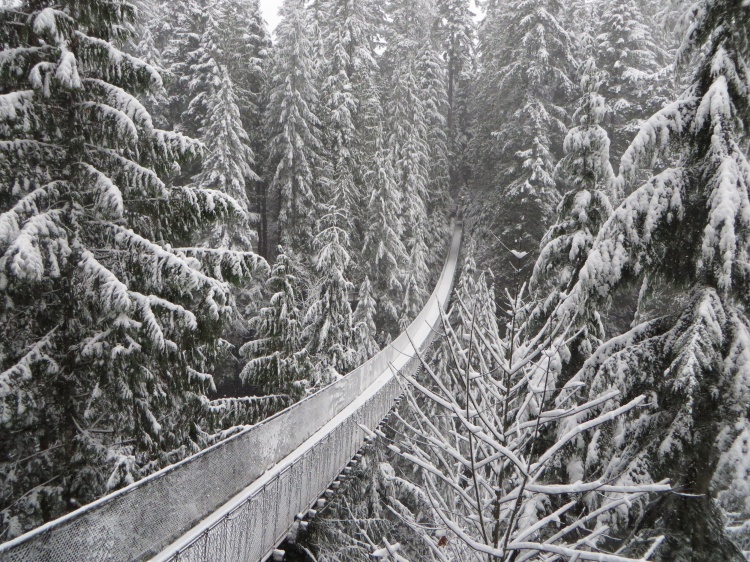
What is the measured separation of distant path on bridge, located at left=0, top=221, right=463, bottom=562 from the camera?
4.74m

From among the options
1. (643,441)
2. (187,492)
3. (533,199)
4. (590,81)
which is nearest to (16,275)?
(187,492)

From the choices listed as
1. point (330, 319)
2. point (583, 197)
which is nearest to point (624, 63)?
point (583, 197)

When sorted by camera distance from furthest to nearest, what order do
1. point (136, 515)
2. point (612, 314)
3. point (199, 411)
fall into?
point (612, 314) → point (199, 411) → point (136, 515)

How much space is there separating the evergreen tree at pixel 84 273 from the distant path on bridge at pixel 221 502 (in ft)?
3.88

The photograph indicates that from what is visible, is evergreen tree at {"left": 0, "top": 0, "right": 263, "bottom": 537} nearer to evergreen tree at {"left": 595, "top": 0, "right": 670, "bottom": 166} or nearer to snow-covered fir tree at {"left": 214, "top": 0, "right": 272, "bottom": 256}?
snow-covered fir tree at {"left": 214, "top": 0, "right": 272, "bottom": 256}

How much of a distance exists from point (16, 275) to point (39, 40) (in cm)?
378

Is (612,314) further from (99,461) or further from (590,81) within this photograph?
(99,461)

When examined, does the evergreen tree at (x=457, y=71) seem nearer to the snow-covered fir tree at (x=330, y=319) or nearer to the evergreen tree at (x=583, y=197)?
the snow-covered fir tree at (x=330, y=319)

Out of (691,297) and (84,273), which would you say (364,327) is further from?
(691,297)

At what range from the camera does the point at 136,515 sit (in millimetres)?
5500

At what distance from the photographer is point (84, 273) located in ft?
21.1

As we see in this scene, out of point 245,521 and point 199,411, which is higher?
point 199,411

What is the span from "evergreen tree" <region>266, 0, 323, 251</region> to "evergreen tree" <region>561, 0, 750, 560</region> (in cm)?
1895

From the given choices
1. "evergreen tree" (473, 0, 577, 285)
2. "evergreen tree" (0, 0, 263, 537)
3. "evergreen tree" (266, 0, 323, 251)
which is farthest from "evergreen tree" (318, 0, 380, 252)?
"evergreen tree" (0, 0, 263, 537)
